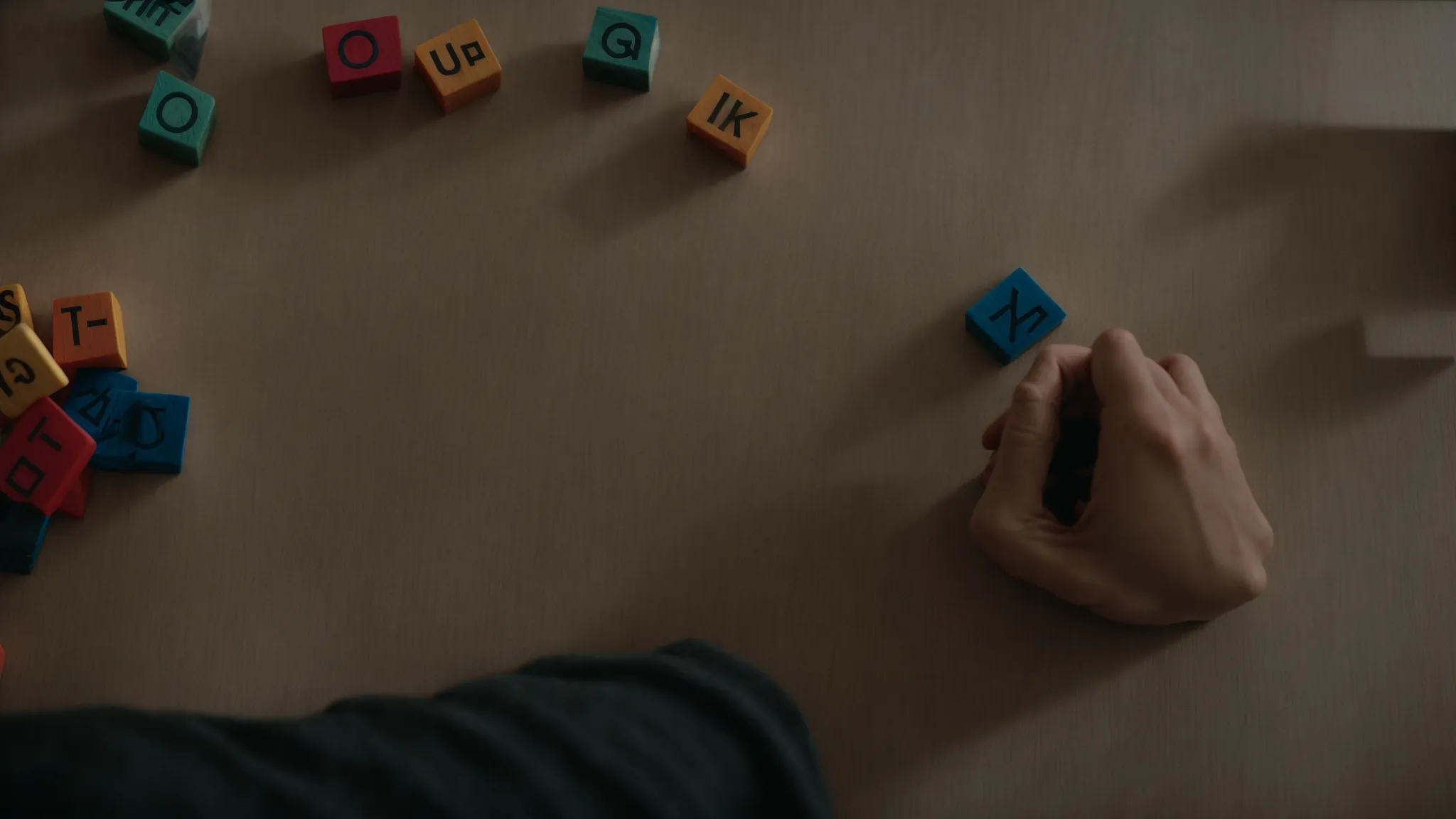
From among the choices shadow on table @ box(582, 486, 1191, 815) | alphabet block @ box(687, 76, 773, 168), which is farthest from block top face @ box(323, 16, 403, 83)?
shadow on table @ box(582, 486, 1191, 815)

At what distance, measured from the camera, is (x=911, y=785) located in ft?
2.81

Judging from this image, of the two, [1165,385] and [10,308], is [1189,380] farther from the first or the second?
[10,308]

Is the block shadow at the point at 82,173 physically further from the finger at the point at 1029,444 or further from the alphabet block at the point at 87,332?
the finger at the point at 1029,444

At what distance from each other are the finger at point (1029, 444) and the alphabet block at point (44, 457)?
0.74 meters

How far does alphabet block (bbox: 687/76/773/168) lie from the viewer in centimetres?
99

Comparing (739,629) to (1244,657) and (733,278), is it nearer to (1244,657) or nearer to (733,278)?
(733,278)

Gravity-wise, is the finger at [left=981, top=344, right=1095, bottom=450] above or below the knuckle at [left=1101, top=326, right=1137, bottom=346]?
below

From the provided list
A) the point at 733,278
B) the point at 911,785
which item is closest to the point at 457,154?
the point at 733,278

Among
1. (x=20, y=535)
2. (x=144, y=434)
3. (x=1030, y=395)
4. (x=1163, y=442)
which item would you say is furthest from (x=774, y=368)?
(x=20, y=535)

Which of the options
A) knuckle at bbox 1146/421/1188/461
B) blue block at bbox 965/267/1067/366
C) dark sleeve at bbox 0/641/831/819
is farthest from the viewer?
blue block at bbox 965/267/1067/366

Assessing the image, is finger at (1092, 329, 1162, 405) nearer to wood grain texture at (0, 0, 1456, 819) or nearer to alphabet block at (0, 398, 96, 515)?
wood grain texture at (0, 0, 1456, 819)

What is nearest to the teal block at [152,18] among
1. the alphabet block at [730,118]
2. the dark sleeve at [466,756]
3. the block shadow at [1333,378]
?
the alphabet block at [730,118]

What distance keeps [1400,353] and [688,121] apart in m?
0.69

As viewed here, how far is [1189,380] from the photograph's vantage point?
2.88 feet
